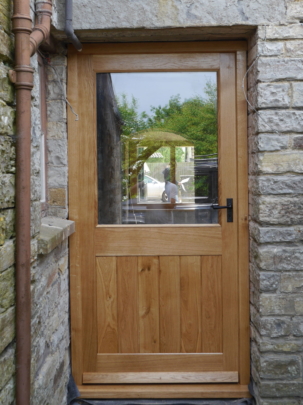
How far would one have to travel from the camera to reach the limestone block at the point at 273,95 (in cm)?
271

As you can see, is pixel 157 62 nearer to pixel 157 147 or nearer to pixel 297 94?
pixel 157 147

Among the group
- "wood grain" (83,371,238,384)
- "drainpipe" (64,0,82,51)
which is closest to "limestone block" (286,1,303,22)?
"drainpipe" (64,0,82,51)

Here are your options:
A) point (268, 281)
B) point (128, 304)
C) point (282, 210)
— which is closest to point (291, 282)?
point (268, 281)

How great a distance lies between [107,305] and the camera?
306 centimetres

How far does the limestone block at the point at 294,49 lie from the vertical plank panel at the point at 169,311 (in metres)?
1.60

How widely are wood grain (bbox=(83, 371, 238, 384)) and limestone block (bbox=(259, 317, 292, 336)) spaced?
0.49 m

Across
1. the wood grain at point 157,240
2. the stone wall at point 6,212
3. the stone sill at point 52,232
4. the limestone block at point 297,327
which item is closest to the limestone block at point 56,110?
the stone sill at point 52,232

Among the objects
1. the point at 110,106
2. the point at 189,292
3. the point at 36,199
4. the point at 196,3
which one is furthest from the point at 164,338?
the point at 196,3

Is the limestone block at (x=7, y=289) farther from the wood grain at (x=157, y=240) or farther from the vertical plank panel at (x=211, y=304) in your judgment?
the vertical plank panel at (x=211, y=304)

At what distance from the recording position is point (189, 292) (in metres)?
3.06

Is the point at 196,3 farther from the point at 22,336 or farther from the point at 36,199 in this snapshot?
the point at 22,336

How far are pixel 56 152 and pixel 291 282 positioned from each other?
1.75m

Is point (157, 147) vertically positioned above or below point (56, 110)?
below

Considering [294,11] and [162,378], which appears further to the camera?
[162,378]
